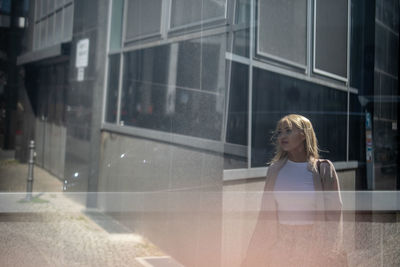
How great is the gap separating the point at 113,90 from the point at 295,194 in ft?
6.43

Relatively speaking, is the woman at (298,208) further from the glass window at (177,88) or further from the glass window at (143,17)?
the glass window at (143,17)

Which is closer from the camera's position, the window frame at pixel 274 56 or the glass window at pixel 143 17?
the window frame at pixel 274 56

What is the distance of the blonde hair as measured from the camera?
3.23 meters

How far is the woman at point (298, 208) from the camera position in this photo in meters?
3.21

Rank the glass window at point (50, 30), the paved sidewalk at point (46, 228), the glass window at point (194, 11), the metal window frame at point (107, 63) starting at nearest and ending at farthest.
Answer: the paved sidewalk at point (46, 228) → the glass window at point (50, 30) → the glass window at point (194, 11) → the metal window frame at point (107, 63)

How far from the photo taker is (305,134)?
10.7 feet

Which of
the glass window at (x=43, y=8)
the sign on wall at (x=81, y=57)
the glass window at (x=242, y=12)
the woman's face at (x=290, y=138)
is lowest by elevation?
the woman's face at (x=290, y=138)

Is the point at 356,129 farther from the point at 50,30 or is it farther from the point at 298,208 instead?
the point at 50,30

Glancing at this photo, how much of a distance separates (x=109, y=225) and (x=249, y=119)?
5.00ft

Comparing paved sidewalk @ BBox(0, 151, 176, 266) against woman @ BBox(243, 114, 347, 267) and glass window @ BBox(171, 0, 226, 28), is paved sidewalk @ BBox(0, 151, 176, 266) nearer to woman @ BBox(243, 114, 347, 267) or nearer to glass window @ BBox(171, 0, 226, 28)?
woman @ BBox(243, 114, 347, 267)

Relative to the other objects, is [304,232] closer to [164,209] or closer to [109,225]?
[164,209]

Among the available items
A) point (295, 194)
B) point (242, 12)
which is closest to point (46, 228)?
point (295, 194)

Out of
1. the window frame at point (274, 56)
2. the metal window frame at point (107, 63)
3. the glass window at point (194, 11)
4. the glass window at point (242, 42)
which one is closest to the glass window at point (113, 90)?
the metal window frame at point (107, 63)

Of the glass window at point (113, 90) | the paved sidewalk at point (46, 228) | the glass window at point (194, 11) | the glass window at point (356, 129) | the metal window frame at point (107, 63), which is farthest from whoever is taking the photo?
the glass window at point (113, 90)
